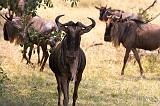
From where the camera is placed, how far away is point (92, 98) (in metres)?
11.8

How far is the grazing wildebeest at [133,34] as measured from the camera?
53.6 feet

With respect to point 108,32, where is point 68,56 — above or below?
below

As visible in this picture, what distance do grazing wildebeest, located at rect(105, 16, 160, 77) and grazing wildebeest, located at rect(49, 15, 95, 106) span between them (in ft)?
20.9

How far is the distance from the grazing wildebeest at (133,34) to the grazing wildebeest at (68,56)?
20.9 ft

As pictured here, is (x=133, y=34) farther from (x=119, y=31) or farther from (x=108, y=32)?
(x=108, y=32)

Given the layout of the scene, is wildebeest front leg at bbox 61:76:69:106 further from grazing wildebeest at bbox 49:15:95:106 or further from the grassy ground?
the grassy ground

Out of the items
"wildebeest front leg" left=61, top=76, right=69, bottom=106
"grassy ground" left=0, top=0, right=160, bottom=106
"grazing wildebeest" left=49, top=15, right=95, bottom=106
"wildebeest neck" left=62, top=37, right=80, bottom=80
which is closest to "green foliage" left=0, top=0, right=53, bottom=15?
"grazing wildebeest" left=49, top=15, right=95, bottom=106

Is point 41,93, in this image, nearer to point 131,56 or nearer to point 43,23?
point 43,23

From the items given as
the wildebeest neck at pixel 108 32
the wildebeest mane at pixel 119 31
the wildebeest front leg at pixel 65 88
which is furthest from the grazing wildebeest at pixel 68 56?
the wildebeest neck at pixel 108 32

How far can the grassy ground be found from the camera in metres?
11.3

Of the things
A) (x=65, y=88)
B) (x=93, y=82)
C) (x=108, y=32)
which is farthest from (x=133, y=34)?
(x=65, y=88)

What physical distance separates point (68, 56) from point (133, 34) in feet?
24.4

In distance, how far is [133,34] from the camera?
53.8 feet

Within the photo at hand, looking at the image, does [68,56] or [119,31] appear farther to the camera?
[119,31]
